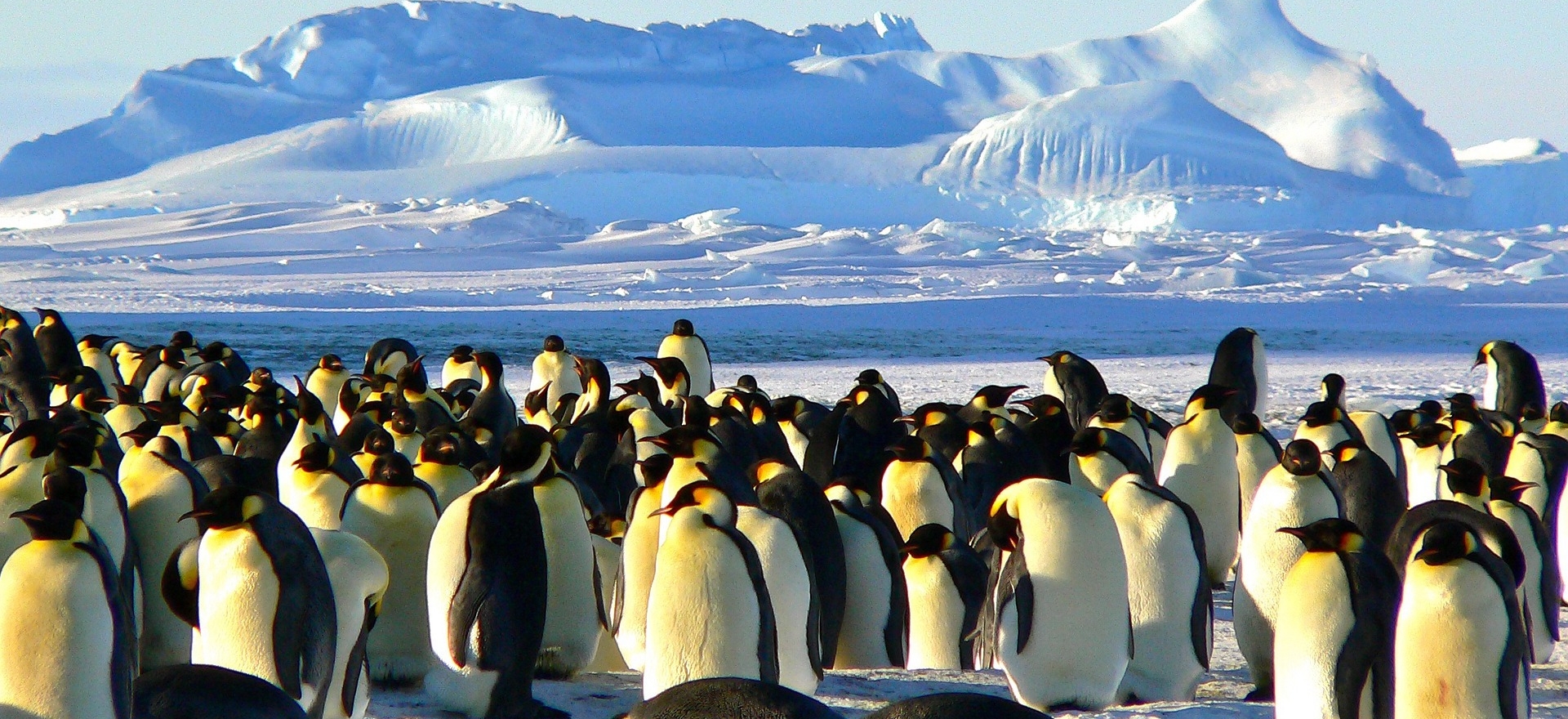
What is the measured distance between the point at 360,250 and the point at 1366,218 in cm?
3767

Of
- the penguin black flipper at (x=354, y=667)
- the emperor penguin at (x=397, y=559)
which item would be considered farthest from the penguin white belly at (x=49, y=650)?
the emperor penguin at (x=397, y=559)

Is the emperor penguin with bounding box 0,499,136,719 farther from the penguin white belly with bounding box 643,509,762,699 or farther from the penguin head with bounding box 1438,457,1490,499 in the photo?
the penguin head with bounding box 1438,457,1490,499

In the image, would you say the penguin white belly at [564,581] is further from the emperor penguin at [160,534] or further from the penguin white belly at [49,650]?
the penguin white belly at [49,650]

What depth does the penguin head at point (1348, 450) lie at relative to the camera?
14.4ft

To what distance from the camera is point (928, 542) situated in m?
3.90

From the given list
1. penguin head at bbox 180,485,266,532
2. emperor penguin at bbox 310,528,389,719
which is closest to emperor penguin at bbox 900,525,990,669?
emperor penguin at bbox 310,528,389,719

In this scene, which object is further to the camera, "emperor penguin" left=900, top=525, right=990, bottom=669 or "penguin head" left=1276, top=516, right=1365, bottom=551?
"emperor penguin" left=900, top=525, right=990, bottom=669

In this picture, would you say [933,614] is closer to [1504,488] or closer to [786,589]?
[786,589]

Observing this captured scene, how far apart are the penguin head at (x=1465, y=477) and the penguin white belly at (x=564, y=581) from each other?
7.30 ft

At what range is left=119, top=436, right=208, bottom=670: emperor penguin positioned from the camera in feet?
10.8

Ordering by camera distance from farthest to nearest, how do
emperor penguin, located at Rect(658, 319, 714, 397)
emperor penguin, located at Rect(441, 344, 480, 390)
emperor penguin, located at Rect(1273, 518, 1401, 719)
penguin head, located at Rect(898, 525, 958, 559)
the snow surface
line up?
1. the snow surface
2. emperor penguin, located at Rect(441, 344, 480, 390)
3. emperor penguin, located at Rect(658, 319, 714, 397)
4. penguin head, located at Rect(898, 525, 958, 559)
5. emperor penguin, located at Rect(1273, 518, 1401, 719)

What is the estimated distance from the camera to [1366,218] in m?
56.2

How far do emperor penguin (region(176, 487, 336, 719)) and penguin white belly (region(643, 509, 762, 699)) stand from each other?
0.64 meters

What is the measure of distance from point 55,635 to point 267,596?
21.2 inches
